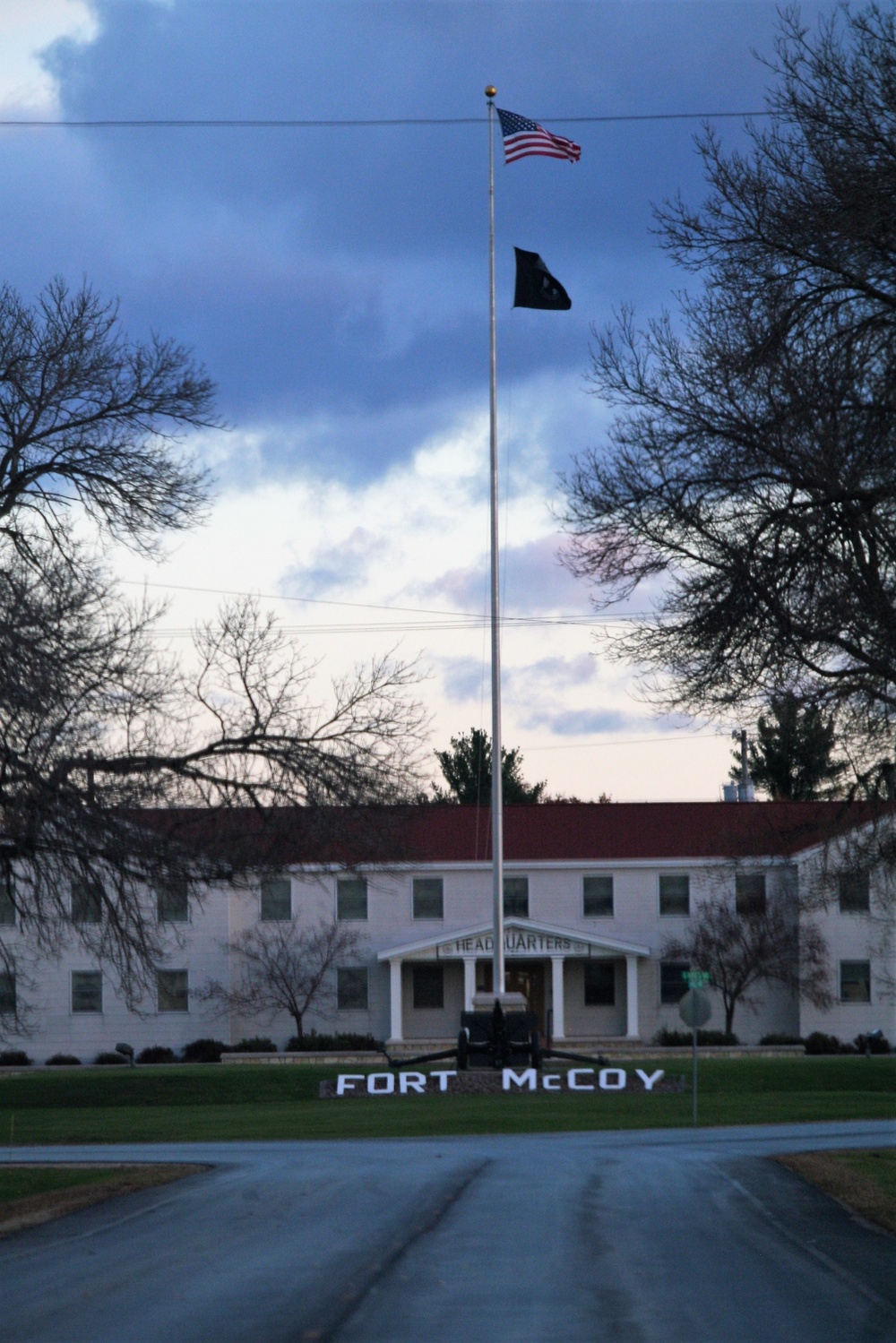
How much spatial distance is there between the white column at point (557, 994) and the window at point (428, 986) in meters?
4.16

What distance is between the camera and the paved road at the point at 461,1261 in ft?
30.4

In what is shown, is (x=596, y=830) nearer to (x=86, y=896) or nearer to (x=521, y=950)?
(x=521, y=950)

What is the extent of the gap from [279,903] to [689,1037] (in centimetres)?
1420

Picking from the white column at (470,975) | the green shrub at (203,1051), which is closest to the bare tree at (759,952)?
the white column at (470,975)

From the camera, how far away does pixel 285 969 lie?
51875 millimetres

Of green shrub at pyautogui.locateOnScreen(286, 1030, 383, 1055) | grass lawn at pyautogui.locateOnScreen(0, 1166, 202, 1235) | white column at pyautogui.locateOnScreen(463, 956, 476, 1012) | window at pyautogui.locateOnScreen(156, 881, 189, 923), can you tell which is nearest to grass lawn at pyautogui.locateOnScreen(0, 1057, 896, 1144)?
grass lawn at pyautogui.locateOnScreen(0, 1166, 202, 1235)

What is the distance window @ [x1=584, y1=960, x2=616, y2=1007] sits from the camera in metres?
54.6

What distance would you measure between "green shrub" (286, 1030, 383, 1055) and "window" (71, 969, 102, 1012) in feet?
22.7

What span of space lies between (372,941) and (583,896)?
724 centimetres

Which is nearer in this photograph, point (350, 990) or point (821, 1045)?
point (821, 1045)

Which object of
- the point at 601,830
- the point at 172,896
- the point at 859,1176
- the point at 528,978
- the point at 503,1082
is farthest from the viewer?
the point at 601,830

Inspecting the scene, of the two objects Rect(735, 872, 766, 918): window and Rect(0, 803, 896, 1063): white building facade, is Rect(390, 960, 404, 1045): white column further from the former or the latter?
Rect(735, 872, 766, 918): window

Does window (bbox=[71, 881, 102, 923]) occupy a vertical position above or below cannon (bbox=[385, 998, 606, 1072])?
above

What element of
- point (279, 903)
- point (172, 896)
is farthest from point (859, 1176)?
point (279, 903)
